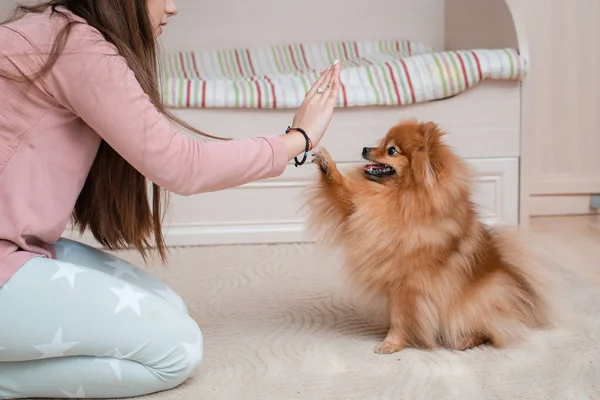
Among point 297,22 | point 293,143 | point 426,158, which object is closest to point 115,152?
point 293,143

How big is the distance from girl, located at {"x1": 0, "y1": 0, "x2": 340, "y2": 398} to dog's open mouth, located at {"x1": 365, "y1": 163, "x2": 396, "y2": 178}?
0.26 m

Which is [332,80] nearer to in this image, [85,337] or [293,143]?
[293,143]

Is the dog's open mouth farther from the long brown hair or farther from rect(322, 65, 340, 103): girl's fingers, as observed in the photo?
the long brown hair

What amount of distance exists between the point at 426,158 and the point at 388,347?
0.36 m

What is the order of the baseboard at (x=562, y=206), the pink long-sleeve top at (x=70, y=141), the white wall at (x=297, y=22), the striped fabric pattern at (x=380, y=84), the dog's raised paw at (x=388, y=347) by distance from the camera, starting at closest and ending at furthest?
the pink long-sleeve top at (x=70, y=141) < the dog's raised paw at (x=388, y=347) < the striped fabric pattern at (x=380, y=84) < the baseboard at (x=562, y=206) < the white wall at (x=297, y=22)

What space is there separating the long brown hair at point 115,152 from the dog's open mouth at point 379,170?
1.17ft

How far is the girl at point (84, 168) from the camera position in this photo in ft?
3.85

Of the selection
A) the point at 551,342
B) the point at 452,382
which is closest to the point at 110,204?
the point at 452,382

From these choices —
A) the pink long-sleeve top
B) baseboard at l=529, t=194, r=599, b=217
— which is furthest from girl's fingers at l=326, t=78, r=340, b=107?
baseboard at l=529, t=194, r=599, b=217

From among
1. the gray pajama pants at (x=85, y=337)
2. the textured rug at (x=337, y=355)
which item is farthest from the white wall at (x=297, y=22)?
the gray pajama pants at (x=85, y=337)

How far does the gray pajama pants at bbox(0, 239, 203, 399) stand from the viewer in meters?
1.21

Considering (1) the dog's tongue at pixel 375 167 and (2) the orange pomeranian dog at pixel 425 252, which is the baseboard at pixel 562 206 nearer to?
(2) the orange pomeranian dog at pixel 425 252

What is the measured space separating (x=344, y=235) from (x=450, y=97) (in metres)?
0.98

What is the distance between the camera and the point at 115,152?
4.53 ft
